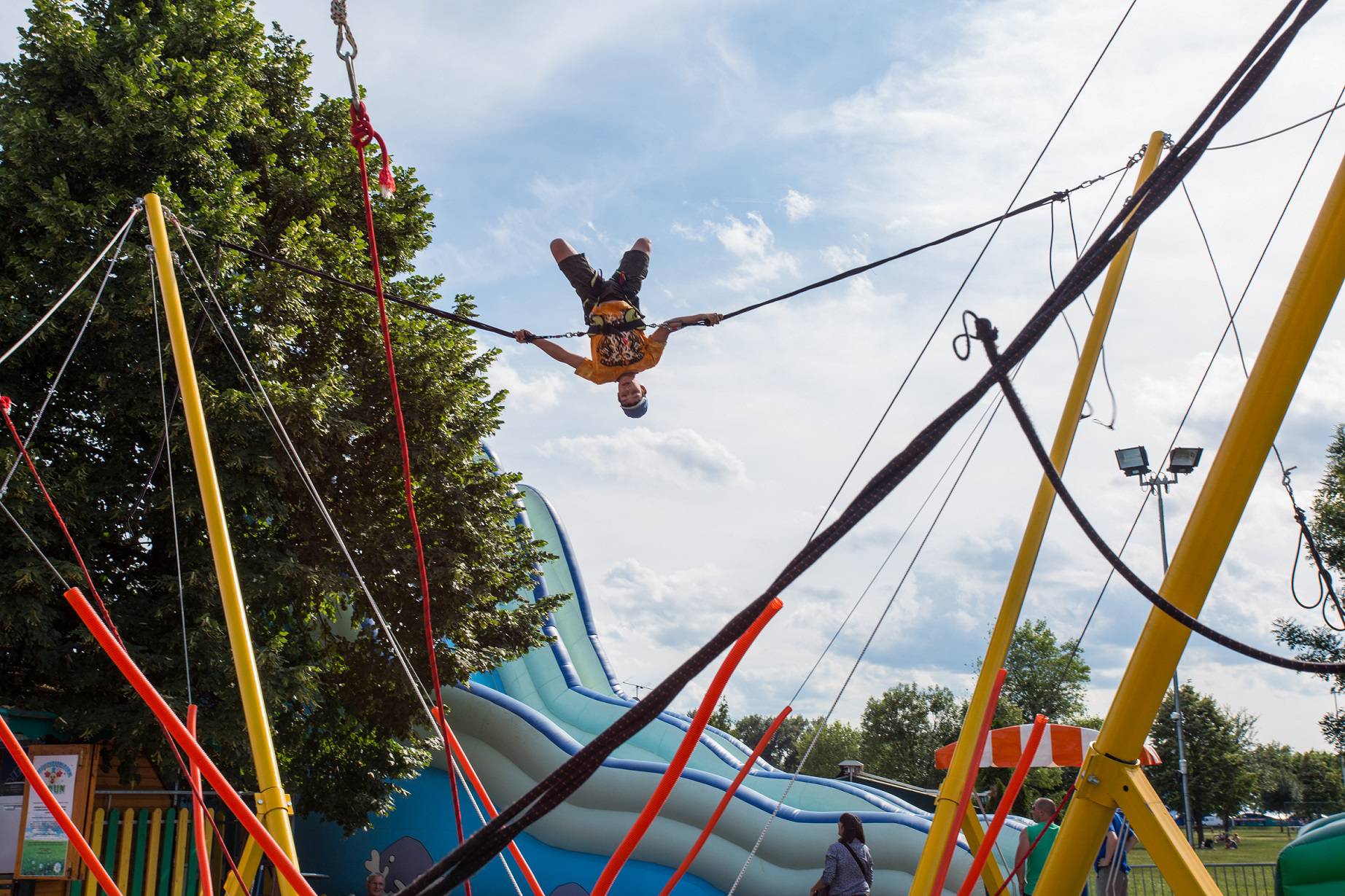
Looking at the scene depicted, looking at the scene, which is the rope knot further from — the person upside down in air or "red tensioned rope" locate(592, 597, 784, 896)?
"red tensioned rope" locate(592, 597, 784, 896)

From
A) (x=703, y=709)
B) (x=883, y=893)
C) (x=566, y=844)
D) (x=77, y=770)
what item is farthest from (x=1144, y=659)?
(x=566, y=844)

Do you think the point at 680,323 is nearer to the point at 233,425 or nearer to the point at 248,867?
the point at 248,867

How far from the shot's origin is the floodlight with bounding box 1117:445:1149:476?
19.3 metres

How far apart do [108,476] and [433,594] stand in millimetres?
3634

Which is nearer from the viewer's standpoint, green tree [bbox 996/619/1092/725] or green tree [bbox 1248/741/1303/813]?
green tree [bbox 996/619/1092/725]

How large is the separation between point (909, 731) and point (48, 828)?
41067mm

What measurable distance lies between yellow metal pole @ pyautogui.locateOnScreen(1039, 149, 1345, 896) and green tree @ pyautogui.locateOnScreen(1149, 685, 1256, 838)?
4159 cm

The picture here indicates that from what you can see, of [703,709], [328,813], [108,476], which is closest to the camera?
[703,709]


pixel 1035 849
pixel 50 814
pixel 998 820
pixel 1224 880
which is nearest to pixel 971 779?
pixel 998 820

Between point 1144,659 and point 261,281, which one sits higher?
point 261,281

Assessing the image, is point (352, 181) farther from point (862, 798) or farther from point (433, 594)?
point (862, 798)

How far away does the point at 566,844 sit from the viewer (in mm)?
14219

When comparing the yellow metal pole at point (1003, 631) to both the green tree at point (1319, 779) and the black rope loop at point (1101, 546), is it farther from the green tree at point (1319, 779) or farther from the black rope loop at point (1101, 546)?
the green tree at point (1319, 779)

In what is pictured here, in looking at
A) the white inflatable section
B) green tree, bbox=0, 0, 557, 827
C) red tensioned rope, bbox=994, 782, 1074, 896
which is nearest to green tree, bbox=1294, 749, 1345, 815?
the white inflatable section
